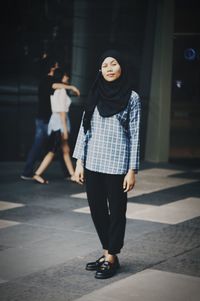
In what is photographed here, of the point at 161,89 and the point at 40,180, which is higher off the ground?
the point at 161,89

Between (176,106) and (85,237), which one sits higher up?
(176,106)

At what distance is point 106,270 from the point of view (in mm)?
5773

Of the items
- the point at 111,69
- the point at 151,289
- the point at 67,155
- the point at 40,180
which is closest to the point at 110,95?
the point at 111,69

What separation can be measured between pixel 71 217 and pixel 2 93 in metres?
6.04

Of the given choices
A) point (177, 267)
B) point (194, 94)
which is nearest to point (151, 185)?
point (194, 94)

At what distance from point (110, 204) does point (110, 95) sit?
0.91m

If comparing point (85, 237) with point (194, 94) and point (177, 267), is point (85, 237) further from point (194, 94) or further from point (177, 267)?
point (194, 94)

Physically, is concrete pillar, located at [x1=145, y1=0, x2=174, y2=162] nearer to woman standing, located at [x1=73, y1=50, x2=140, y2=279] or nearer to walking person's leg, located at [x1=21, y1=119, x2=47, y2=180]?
walking person's leg, located at [x1=21, y1=119, x2=47, y2=180]

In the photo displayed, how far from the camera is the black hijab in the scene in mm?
5699

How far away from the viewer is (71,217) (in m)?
8.49

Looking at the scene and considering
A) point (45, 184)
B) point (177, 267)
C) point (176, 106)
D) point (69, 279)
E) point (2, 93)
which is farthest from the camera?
point (176, 106)

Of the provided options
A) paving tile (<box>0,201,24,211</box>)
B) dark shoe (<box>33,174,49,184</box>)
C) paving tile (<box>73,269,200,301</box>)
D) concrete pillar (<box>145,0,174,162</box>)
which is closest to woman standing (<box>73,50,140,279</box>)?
paving tile (<box>73,269,200,301</box>)

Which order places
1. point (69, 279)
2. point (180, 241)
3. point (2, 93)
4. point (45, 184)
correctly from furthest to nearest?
point (2, 93)
point (45, 184)
point (180, 241)
point (69, 279)

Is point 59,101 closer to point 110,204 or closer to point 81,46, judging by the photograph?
point 81,46
